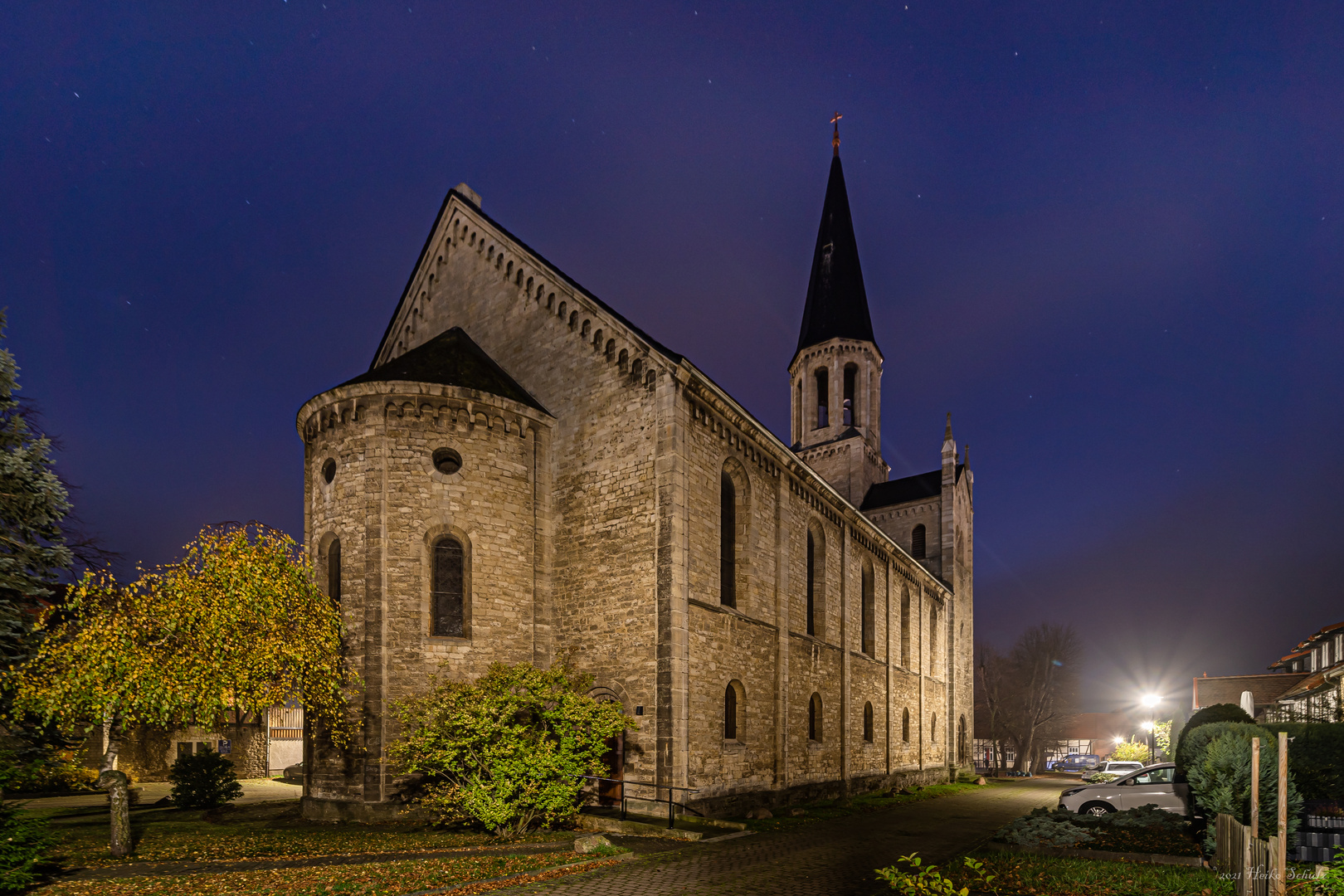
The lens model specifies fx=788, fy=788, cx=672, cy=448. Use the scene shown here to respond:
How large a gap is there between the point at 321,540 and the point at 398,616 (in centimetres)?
325

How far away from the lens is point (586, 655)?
19422mm

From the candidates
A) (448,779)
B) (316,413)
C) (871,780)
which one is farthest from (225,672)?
(871,780)

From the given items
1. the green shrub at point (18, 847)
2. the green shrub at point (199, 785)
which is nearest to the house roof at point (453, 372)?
the green shrub at point (18, 847)

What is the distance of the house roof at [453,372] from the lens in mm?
19828

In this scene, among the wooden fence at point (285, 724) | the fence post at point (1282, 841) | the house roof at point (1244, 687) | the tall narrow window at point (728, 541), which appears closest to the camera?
the fence post at point (1282, 841)

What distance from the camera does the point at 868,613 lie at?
32000 mm

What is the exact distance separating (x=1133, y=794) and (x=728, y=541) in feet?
37.0

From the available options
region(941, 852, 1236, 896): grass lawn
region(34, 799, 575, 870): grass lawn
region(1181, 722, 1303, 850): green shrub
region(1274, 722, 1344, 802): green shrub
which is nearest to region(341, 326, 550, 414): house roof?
region(34, 799, 575, 870): grass lawn

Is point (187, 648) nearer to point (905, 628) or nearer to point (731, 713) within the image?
point (731, 713)

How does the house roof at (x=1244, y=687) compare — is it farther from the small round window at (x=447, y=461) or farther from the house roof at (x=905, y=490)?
the small round window at (x=447, y=461)

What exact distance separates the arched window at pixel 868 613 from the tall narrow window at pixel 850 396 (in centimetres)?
1705

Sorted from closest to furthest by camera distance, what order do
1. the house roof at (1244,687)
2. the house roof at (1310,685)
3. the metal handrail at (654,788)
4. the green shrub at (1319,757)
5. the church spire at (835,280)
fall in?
the metal handrail at (654,788) < the green shrub at (1319,757) < the house roof at (1310,685) < the church spire at (835,280) < the house roof at (1244,687)

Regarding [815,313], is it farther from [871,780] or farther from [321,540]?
[321,540]

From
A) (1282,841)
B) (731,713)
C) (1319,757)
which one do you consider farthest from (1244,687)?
(1282,841)
